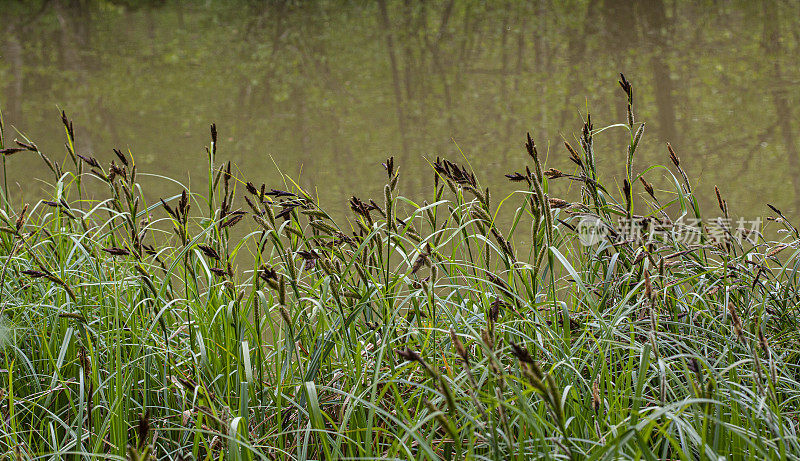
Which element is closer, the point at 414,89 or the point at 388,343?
the point at 388,343

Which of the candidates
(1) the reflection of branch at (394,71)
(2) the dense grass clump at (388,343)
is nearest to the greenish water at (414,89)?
(1) the reflection of branch at (394,71)

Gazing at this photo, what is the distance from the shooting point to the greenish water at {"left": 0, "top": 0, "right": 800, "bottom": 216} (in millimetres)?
4949

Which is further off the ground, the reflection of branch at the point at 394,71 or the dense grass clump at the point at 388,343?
the reflection of branch at the point at 394,71

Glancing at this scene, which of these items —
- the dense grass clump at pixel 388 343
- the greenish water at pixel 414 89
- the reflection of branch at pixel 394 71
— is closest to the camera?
the dense grass clump at pixel 388 343

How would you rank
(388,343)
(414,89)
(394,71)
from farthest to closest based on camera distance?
(394,71), (414,89), (388,343)

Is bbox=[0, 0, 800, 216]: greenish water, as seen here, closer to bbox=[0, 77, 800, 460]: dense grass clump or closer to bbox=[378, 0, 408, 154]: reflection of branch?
bbox=[378, 0, 408, 154]: reflection of branch

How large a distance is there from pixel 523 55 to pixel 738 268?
21.9 ft

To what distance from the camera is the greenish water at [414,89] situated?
16.2 ft

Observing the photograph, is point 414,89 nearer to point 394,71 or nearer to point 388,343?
point 394,71

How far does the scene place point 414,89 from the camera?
7219 millimetres

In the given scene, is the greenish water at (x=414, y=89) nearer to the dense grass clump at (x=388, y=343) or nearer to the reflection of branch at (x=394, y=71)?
the reflection of branch at (x=394, y=71)

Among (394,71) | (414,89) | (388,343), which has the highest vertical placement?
(394,71)

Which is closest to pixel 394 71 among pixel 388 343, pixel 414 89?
pixel 414 89

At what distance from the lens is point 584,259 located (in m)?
2.22
